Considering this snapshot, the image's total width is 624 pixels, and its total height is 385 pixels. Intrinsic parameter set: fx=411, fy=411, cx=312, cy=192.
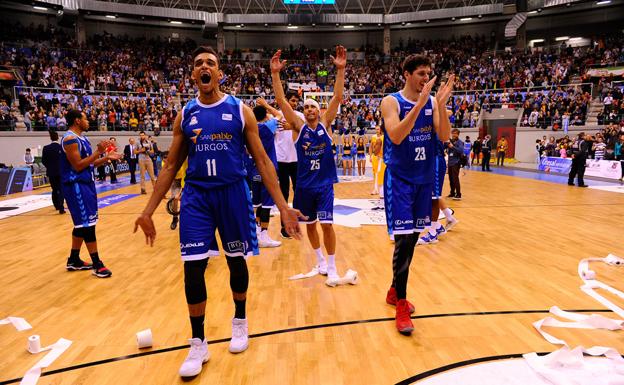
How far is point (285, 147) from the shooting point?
22.8ft

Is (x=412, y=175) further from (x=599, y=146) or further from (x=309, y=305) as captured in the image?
(x=599, y=146)

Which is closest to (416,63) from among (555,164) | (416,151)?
(416,151)

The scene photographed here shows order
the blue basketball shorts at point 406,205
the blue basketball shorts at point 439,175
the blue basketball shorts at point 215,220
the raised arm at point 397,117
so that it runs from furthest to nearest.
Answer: the blue basketball shorts at point 439,175 < the blue basketball shorts at point 406,205 < the raised arm at point 397,117 < the blue basketball shorts at point 215,220

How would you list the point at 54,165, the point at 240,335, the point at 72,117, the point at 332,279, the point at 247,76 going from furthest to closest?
the point at 247,76
the point at 54,165
the point at 72,117
the point at 332,279
the point at 240,335

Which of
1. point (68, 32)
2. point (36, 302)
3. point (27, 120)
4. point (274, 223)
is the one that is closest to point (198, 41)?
point (68, 32)

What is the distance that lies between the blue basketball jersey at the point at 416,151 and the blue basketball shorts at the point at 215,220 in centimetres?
141

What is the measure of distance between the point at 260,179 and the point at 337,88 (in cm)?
260

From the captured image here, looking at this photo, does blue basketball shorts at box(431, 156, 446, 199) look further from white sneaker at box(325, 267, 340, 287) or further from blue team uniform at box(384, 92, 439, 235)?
blue team uniform at box(384, 92, 439, 235)

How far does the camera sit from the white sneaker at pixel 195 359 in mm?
2867

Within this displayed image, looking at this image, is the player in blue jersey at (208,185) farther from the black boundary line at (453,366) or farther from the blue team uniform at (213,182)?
the black boundary line at (453,366)

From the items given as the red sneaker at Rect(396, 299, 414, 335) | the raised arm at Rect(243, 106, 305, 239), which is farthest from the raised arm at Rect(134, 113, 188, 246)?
the red sneaker at Rect(396, 299, 414, 335)

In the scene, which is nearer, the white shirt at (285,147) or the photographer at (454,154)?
the white shirt at (285,147)

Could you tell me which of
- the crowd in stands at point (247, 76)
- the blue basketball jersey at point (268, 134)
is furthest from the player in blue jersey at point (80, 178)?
the crowd in stands at point (247, 76)

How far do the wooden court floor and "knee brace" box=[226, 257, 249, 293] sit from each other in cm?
52
